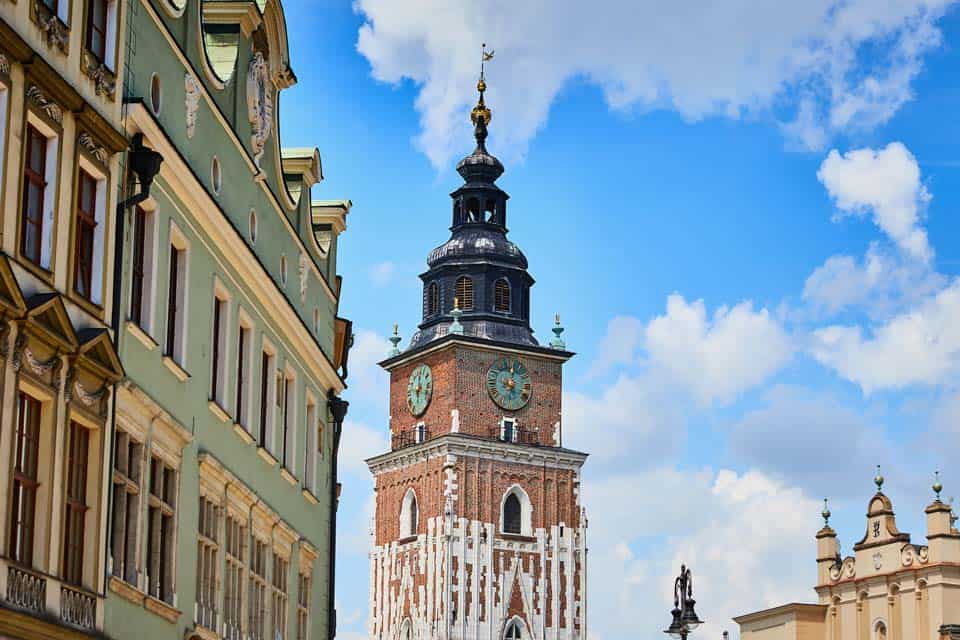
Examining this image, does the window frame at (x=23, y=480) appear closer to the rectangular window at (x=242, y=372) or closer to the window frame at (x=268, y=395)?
the rectangular window at (x=242, y=372)

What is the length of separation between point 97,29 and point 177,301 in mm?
4301

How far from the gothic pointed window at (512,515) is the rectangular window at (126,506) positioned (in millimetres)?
77240

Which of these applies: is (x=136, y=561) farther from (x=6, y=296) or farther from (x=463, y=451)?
(x=463, y=451)

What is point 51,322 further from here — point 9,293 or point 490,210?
point 490,210

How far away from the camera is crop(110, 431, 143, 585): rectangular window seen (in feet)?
66.3

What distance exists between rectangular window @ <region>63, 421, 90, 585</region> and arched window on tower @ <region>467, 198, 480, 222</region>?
84504 millimetres

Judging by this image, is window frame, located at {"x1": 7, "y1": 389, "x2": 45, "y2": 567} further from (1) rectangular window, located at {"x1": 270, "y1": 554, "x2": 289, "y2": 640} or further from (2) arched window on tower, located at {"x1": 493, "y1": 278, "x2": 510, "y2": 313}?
(2) arched window on tower, located at {"x1": 493, "y1": 278, "x2": 510, "y2": 313}

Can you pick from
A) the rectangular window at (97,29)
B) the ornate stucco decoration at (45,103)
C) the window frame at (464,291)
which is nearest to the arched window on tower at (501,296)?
the window frame at (464,291)

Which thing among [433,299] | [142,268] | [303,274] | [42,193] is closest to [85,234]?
[42,193]

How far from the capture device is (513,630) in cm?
9606

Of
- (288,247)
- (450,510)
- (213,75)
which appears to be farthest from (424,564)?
(213,75)

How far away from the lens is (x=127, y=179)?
67.2ft

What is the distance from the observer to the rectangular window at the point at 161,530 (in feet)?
71.8

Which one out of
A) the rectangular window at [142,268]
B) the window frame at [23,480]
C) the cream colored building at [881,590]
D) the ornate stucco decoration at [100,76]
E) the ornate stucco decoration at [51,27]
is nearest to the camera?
the window frame at [23,480]
